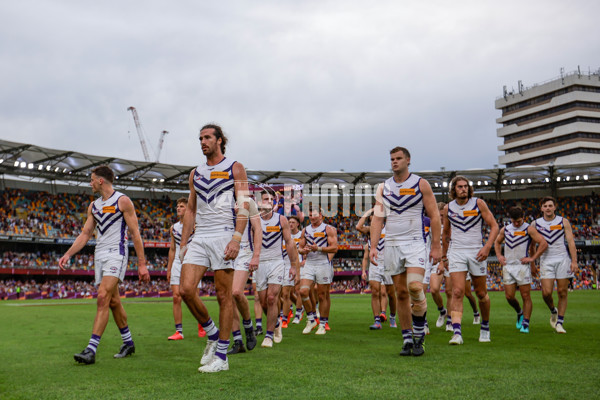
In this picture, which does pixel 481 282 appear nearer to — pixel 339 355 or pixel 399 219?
pixel 399 219

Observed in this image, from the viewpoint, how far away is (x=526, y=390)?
499 centimetres

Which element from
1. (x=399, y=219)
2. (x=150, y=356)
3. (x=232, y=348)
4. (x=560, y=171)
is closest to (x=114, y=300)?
(x=150, y=356)

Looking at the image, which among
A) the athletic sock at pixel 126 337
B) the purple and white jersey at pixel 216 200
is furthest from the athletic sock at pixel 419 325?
the athletic sock at pixel 126 337

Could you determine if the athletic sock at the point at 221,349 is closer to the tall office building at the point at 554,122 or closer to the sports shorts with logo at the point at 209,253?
the sports shorts with logo at the point at 209,253

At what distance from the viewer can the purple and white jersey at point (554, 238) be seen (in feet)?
37.5

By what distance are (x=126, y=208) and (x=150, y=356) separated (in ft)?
7.14

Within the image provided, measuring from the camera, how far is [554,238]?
37.6 feet

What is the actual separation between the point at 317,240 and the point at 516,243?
14.8 ft

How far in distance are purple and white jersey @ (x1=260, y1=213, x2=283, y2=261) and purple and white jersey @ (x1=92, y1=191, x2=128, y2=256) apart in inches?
113

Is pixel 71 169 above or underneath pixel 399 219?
above

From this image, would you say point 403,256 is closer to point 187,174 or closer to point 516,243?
point 516,243

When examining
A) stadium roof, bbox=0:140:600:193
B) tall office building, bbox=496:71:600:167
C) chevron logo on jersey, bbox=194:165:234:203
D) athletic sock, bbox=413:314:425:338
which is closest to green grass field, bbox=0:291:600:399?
athletic sock, bbox=413:314:425:338

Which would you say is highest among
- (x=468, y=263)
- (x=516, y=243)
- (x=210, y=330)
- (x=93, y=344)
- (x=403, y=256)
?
(x=516, y=243)

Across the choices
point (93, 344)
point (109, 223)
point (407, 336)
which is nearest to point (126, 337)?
point (93, 344)
